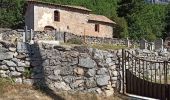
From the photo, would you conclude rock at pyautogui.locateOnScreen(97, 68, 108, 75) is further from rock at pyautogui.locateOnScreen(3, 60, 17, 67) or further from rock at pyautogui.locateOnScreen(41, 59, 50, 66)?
rock at pyautogui.locateOnScreen(3, 60, 17, 67)

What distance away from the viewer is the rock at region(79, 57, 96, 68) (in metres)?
12.6

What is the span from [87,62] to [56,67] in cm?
105

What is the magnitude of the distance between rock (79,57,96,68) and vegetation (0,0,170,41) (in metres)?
40.5

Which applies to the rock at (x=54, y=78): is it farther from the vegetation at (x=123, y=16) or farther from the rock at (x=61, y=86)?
the vegetation at (x=123, y=16)

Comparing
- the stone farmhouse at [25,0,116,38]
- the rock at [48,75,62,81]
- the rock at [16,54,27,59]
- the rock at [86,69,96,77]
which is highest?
the stone farmhouse at [25,0,116,38]

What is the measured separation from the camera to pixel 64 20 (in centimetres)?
5012

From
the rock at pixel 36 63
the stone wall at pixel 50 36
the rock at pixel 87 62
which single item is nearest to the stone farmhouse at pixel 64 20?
the stone wall at pixel 50 36

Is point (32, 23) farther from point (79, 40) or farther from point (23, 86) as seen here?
point (23, 86)

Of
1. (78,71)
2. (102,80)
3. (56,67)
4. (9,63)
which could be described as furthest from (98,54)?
(9,63)

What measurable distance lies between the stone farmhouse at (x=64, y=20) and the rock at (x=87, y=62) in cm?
3508

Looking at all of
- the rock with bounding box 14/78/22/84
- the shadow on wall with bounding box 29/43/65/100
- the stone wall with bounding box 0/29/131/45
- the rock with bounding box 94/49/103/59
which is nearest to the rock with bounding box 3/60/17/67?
the rock with bounding box 14/78/22/84

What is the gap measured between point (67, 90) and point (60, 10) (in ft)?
124

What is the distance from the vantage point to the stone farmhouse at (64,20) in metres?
48.1

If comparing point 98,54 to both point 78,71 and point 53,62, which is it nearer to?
point 78,71
